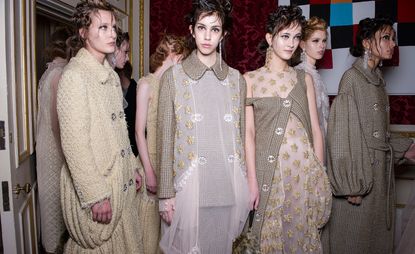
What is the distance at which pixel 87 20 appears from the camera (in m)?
1.55

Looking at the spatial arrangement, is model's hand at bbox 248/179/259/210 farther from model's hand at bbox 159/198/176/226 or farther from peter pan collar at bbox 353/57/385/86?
peter pan collar at bbox 353/57/385/86

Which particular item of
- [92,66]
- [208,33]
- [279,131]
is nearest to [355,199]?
[279,131]

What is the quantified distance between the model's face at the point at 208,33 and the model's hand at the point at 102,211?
2.57 feet

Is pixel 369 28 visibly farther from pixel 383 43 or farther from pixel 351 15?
pixel 351 15

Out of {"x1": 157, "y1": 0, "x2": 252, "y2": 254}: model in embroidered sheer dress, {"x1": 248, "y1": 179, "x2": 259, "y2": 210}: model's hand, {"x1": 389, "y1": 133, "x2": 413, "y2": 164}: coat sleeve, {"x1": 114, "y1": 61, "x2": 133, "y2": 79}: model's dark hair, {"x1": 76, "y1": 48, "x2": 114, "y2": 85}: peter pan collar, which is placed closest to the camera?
{"x1": 76, "y1": 48, "x2": 114, "y2": 85}: peter pan collar

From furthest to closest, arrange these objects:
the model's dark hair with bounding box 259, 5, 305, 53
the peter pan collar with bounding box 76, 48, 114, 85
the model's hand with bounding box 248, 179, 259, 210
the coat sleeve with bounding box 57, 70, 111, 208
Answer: the model's dark hair with bounding box 259, 5, 305, 53, the model's hand with bounding box 248, 179, 259, 210, the peter pan collar with bounding box 76, 48, 114, 85, the coat sleeve with bounding box 57, 70, 111, 208

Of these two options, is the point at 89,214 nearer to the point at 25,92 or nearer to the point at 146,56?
the point at 25,92

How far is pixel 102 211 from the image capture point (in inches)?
57.1

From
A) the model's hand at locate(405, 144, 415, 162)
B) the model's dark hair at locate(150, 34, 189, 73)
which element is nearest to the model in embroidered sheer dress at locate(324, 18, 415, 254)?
the model's hand at locate(405, 144, 415, 162)

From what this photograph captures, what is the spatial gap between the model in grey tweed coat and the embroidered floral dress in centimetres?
31

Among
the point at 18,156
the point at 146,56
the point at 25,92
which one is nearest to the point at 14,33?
the point at 25,92

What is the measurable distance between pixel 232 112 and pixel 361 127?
2.99 feet

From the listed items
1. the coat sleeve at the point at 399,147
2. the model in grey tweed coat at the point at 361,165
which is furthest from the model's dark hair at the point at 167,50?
the coat sleeve at the point at 399,147

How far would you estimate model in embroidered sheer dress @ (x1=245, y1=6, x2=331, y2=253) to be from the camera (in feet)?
6.15
